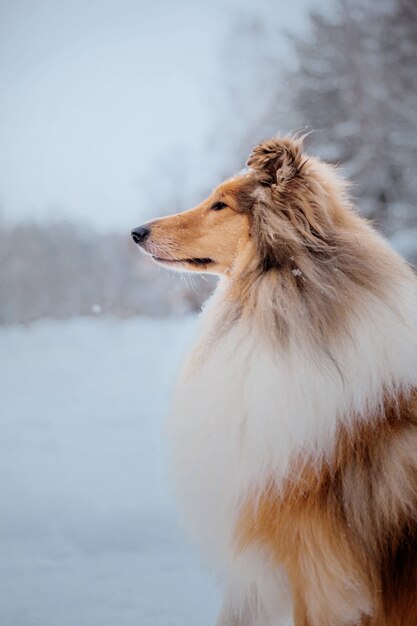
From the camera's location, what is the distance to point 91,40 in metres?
12.1

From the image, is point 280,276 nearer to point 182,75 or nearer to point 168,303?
point 168,303

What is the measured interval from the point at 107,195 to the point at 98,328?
219 centimetres

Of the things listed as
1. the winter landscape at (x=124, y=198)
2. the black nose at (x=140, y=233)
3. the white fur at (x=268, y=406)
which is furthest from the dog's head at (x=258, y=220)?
the winter landscape at (x=124, y=198)

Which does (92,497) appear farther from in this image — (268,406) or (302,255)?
(302,255)

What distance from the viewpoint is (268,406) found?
1875mm

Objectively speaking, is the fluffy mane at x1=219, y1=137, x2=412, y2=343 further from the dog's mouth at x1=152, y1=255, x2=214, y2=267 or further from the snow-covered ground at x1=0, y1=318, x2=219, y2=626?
the snow-covered ground at x1=0, y1=318, x2=219, y2=626

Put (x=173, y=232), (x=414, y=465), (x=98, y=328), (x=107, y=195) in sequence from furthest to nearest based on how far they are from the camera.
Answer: (x=107, y=195) < (x=98, y=328) < (x=173, y=232) < (x=414, y=465)

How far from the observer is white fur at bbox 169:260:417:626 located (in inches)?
71.9

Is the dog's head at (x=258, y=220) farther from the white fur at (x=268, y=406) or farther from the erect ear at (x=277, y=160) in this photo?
the white fur at (x=268, y=406)

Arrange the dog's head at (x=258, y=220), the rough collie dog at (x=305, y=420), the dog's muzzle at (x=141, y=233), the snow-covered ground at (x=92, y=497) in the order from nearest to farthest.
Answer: the rough collie dog at (x=305, y=420)
the dog's head at (x=258, y=220)
the dog's muzzle at (x=141, y=233)
the snow-covered ground at (x=92, y=497)

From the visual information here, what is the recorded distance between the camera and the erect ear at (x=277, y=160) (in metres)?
2.12

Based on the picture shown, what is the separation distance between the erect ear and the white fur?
0.51 metres

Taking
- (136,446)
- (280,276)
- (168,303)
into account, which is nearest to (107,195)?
(168,303)

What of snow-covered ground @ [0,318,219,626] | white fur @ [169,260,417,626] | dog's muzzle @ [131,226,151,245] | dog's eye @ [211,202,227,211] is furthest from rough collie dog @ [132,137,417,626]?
dog's muzzle @ [131,226,151,245]
